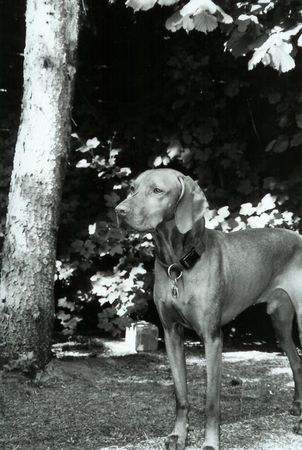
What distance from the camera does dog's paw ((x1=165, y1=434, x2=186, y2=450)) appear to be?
12.2 feet

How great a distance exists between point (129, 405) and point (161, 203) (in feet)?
5.56

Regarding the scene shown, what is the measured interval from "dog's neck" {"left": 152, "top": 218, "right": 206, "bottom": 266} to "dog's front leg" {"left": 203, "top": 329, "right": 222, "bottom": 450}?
18.0 inches

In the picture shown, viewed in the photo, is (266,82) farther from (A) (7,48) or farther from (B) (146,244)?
(A) (7,48)

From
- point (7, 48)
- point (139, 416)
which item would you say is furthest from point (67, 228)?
point (139, 416)

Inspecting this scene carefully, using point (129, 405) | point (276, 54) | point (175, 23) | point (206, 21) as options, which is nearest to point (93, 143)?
point (175, 23)

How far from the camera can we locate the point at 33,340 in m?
Result: 5.08

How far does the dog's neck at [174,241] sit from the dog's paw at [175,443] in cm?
93

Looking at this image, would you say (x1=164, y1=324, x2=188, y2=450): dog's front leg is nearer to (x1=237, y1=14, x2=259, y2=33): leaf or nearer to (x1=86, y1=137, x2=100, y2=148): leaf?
(x1=237, y1=14, x2=259, y2=33): leaf

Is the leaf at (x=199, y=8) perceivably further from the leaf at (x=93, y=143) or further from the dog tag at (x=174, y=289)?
the leaf at (x=93, y=143)

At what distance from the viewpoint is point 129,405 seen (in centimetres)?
465

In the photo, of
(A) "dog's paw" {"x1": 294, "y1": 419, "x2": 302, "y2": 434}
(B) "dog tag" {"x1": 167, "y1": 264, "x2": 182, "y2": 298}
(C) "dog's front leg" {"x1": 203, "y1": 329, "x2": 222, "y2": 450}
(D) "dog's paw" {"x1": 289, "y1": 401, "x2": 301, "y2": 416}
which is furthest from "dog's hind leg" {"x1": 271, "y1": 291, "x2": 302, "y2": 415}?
(B) "dog tag" {"x1": 167, "y1": 264, "x2": 182, "y2": 298}

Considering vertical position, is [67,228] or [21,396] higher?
[67,228]

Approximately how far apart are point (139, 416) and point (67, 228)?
114 inches

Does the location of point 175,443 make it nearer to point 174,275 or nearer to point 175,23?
point 174,275
